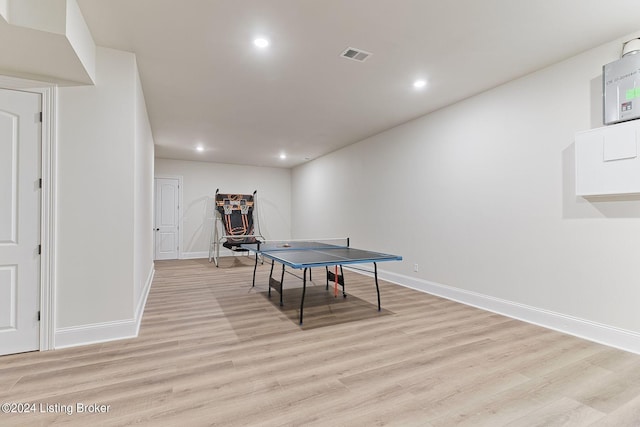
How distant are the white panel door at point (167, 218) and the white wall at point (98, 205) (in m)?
5.40

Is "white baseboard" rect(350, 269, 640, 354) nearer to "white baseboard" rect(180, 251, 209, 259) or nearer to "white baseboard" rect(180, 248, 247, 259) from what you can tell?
"white baseboard" rect(180, 248, 247, 259)

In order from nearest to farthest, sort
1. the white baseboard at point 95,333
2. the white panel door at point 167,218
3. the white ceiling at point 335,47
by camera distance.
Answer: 1. the white ceiling at point 335,47
2. the white baseboard at point 95,333
3. the white panel door at point 167,218

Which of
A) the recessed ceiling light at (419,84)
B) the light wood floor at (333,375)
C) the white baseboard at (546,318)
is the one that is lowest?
the light wood floor at (333,375)

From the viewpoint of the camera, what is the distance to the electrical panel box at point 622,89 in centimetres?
245

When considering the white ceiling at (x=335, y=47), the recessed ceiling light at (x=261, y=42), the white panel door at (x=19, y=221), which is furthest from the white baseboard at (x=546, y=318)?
the white panel door at (x=19, y=221)

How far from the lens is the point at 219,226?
826 cm

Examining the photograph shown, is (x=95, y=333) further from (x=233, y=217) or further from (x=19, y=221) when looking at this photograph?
(x=233, y=217)

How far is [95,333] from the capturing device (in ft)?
8.79

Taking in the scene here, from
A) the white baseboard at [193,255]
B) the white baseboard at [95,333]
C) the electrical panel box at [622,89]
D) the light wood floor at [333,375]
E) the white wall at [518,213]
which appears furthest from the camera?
the white baseboard at [193,255]

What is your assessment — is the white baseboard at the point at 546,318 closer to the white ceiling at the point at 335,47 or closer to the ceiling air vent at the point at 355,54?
the white ceiling at the point at 335,47

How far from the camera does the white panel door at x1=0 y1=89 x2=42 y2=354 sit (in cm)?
245

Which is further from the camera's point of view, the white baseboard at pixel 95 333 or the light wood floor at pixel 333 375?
the white baseboard at pixel 95 333

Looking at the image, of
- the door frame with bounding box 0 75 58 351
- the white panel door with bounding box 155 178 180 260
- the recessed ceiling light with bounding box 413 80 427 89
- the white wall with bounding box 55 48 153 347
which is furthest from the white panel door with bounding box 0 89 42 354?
the white panel door with bounding box 155 178 180 260

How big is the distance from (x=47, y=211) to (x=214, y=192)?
5.95 meters
